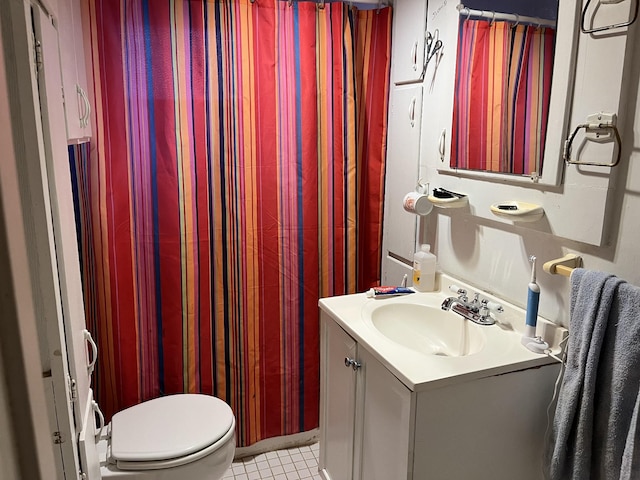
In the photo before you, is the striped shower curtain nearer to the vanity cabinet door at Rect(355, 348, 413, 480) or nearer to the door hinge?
the vanity cabinet door at Rect(355, 348, 413, 480)

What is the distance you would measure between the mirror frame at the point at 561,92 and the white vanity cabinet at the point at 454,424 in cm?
56

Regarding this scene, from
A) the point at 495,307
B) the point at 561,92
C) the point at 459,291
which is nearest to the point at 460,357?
the point at 495,307

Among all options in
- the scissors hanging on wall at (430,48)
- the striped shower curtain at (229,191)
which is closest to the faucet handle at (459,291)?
the striped shower curtain at (229,191)

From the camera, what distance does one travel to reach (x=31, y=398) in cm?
31

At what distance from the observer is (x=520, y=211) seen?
144 cm

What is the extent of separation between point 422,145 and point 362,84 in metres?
0.46

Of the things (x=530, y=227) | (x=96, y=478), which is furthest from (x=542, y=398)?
(x=96, y=478)

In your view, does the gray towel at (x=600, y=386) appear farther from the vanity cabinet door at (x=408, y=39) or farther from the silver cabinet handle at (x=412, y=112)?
the vanity cabinet door at (x=408, y=39)

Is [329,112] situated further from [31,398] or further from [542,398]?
[31,398]

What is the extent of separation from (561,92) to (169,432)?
1.70 m

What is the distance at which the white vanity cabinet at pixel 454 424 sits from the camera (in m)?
1.31

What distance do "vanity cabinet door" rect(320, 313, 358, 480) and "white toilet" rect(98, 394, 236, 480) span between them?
380 millimetres

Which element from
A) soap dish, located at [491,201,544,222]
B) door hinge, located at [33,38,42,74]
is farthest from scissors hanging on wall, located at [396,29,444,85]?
door hinge, located at [33,38,42,74]

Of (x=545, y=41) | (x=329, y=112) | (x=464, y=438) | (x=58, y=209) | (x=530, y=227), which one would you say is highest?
(x=545, y=41)
